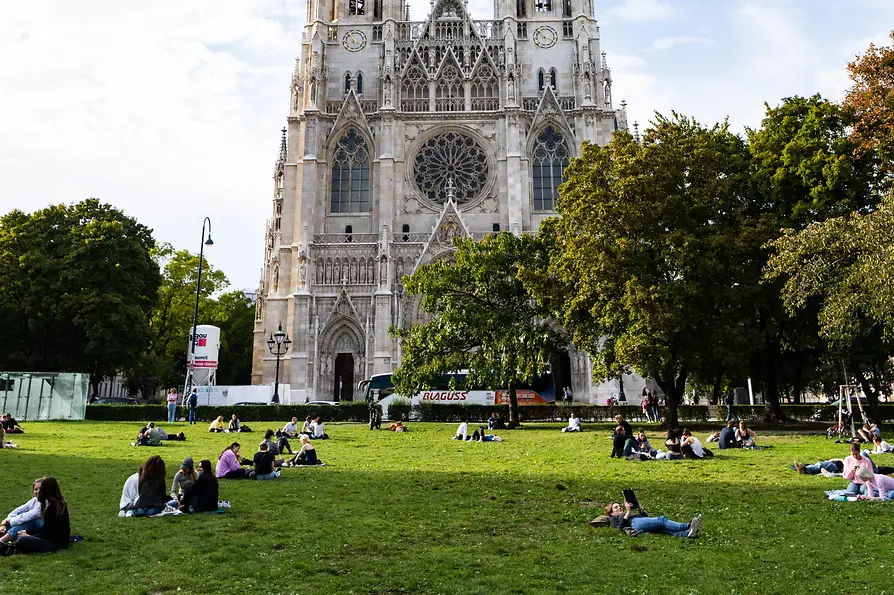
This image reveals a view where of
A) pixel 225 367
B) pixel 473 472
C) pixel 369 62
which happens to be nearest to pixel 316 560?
pixel 473 472

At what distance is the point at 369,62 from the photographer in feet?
184

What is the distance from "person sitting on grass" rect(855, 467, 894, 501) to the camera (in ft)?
38.7

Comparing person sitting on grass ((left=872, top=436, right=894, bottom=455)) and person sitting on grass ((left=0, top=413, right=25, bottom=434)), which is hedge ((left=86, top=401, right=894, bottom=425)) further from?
person sitting on grass ((left=872, top=436, right=894, bottom=455))

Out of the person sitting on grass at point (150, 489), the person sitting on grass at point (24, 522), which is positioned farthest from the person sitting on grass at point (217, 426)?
the person sitting on grass at point (24, 522)

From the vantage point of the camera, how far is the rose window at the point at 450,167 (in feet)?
178

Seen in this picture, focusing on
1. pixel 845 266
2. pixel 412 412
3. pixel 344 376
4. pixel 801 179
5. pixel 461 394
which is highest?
pixel 801 179

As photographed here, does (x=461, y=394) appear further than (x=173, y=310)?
No

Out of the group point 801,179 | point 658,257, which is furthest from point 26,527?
point 801,179

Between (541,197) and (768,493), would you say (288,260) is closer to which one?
(541,197)

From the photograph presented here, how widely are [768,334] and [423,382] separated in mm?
15050

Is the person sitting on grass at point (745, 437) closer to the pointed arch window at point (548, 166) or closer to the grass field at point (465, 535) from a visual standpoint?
the grass field at point (465, 535)

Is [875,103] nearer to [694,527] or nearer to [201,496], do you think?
[694,527]

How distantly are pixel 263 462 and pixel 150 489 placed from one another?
4.19 metres

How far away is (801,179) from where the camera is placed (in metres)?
27.1
